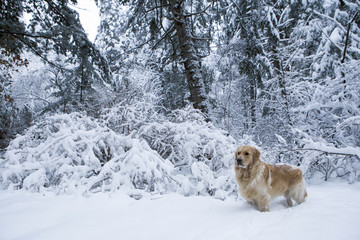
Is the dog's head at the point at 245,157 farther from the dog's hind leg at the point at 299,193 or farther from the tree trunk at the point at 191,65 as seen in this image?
the tree trunk at the point at 191,65

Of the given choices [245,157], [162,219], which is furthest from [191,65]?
[162,219]

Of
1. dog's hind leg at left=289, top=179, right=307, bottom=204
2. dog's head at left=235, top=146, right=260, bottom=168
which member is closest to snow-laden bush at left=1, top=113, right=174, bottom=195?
dog's head at left=235, top=146, right=260, bottom=168

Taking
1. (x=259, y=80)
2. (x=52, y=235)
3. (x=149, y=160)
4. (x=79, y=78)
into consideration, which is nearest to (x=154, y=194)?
(x=149, y=160)

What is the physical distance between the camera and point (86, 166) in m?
3.44

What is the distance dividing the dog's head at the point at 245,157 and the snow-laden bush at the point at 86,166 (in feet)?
4.14

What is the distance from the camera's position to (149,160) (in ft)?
11.3

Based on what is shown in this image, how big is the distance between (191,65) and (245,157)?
397cm

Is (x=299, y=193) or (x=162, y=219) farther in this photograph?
(x=299, y=193)

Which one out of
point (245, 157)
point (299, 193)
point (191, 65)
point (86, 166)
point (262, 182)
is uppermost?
point (191, 65)

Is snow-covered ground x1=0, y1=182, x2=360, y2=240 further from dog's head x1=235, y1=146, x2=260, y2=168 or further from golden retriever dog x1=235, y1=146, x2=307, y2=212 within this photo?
dog's head x1=235, y1=146, x2=260, y2=168

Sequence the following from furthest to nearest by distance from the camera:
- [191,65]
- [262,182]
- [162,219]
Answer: [191,65] → [262,182] → [162,219]

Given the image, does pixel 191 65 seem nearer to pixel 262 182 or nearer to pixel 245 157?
pixel 245 157

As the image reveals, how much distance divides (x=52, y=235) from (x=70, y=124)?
123 inches

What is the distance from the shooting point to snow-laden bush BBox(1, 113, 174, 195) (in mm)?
3195
